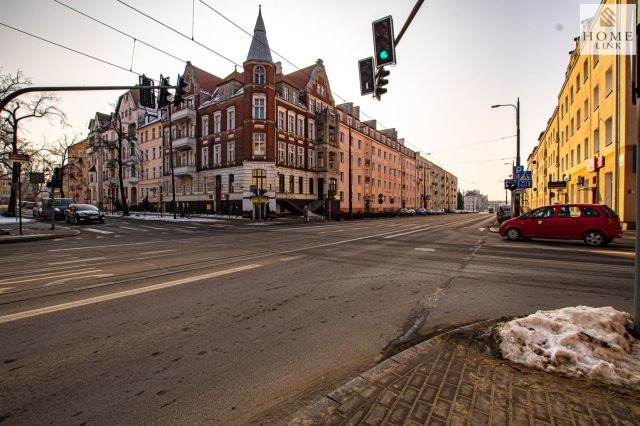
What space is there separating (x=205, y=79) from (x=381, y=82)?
39055 millimetres

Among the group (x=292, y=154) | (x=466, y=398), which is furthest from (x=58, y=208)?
(x=466, y=398)

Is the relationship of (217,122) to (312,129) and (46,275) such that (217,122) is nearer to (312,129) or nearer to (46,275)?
(312,129)

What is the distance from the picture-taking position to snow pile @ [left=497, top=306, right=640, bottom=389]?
244 centimetres

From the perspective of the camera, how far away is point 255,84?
32.5m

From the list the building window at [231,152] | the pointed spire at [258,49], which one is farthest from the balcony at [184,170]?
the pointed spire at [258,49]

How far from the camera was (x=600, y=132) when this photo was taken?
63.9 feet

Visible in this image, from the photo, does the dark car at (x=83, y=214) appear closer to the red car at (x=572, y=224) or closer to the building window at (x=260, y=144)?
the building window at (x=260, y=144)

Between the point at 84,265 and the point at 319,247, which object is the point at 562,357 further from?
the point at 84,265

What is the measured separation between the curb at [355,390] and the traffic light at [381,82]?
9617 millimetres

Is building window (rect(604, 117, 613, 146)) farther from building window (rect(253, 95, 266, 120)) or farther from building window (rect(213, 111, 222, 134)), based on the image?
building window (rect(213, 111, 222, 134))

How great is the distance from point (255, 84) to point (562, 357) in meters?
34.8

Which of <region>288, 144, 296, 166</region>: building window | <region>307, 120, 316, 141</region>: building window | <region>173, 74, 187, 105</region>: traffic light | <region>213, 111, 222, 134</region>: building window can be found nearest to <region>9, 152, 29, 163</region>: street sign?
<region>173, 74, 187, 105</region>: traffic light

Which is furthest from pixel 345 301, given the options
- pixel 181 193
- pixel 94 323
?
pixel 181 193

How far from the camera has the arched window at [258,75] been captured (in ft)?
107
